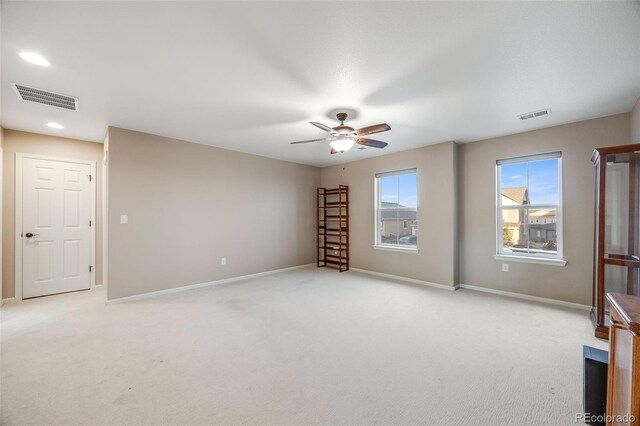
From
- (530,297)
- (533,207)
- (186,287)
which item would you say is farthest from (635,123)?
(186,287)

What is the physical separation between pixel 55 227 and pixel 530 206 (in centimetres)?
725

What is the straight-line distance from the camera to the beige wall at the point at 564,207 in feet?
11.2

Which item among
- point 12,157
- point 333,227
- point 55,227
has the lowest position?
point 333,227

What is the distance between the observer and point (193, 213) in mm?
4520

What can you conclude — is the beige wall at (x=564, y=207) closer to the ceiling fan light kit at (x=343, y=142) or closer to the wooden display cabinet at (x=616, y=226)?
the wooden display cabinet at (x=616, y=226)

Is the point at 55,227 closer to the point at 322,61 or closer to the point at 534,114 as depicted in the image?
the point at 322,61

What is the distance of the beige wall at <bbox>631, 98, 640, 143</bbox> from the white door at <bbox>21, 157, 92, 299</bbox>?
7.47 meters

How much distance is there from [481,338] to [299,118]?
3.16 meters

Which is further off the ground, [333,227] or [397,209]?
[397,209]

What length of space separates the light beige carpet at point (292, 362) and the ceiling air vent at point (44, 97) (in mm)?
2459

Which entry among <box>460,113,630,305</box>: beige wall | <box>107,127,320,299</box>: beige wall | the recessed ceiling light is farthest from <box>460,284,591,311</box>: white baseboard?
the recessed ceiling light

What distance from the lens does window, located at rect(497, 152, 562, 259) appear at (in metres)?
3.71

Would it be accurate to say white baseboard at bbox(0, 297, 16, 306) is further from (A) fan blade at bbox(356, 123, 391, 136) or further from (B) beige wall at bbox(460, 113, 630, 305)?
(B) beige wall at bbox(460, 113, 630, 305)

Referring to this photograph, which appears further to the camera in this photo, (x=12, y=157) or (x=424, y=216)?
(x=424, y=216)
